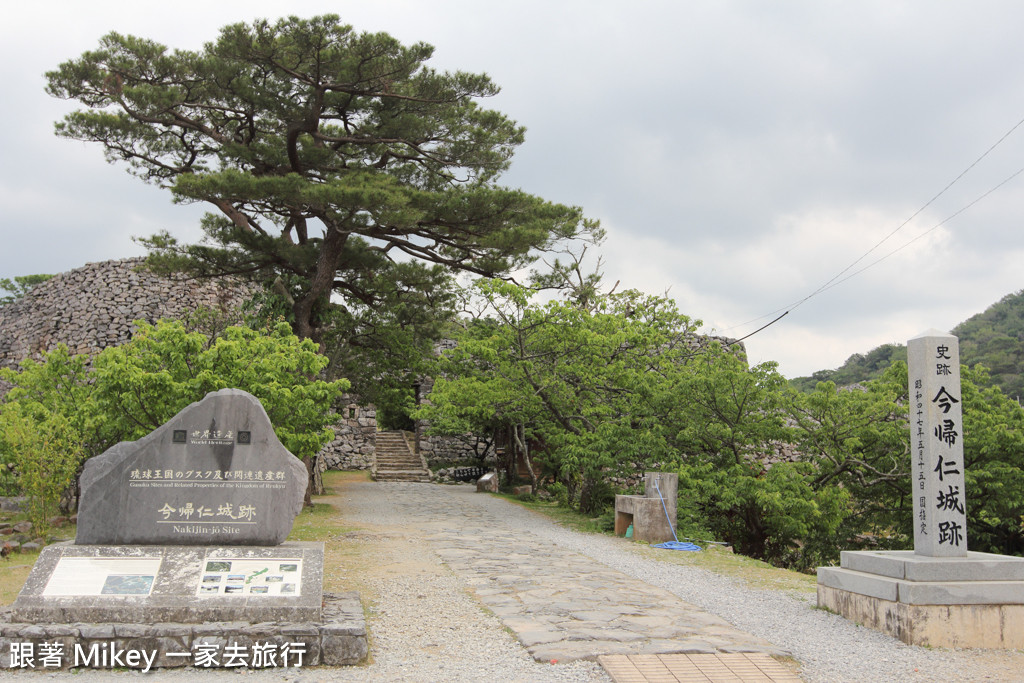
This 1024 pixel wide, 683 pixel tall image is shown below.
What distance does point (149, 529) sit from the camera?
5.14m

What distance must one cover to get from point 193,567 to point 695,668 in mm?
3345

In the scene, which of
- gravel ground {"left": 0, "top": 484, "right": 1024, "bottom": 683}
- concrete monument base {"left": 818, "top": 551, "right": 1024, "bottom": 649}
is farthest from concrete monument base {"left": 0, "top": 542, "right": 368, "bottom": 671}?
concrete monument base {"left": 818, "top": 551, "right": 1024, "bottom": 649}

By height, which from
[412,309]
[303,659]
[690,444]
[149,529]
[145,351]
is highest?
[412,309]

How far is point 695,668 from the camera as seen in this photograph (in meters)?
4.44

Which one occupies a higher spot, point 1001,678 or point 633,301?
point 633,301

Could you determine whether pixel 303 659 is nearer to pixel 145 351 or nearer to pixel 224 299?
pixel 145 351

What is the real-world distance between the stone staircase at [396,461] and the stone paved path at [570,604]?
11.3 m

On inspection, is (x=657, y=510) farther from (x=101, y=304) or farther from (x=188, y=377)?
(x=101, y=304)

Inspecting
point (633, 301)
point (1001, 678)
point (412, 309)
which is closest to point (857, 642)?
point (1001, 678)

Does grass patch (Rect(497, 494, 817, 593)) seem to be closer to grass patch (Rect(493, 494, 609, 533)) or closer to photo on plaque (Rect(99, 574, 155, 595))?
grass patch (Rect(493, 494, 609, 533))

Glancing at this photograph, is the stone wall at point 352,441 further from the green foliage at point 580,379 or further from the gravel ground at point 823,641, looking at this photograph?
the gravel ground at point 823,641

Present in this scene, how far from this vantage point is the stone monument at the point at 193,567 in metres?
4.38

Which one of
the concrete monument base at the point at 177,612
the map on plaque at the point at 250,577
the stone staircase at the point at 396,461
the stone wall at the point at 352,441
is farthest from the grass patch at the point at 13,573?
the stone wall at the point at 352,441

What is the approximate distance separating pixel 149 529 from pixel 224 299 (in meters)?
18.9
